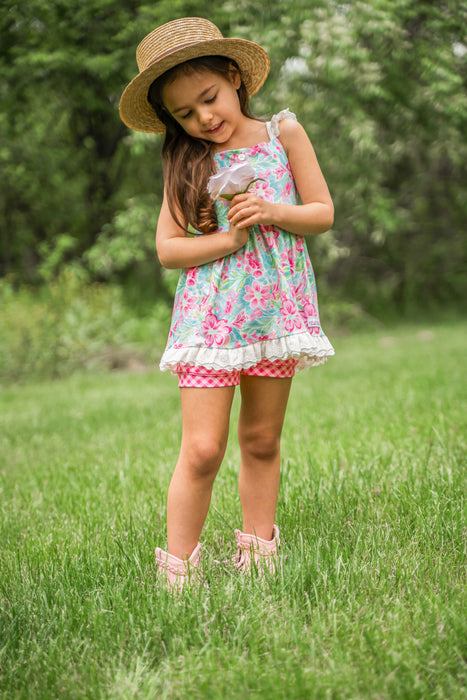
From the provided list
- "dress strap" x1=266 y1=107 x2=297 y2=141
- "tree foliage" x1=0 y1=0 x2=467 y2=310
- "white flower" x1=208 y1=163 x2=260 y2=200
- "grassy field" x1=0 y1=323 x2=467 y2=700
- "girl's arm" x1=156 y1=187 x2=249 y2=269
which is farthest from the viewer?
"tree foliage" x1=0 y1=0 x2=467 y2=310

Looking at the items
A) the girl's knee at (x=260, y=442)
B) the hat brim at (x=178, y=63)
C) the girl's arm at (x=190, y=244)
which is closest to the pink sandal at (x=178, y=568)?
the girl's knee at (x=260, y=442)

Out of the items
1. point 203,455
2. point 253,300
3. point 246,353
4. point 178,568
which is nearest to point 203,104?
point 253,300

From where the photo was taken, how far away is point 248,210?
190 cm

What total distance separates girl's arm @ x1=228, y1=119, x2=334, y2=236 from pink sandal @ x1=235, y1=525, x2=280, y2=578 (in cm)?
102

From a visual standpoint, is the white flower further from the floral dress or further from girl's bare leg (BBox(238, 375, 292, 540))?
girl's bare leg (BBox(238, 375, 292, 540))

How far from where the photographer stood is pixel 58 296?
366 inches

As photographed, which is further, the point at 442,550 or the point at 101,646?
the point at 442,550

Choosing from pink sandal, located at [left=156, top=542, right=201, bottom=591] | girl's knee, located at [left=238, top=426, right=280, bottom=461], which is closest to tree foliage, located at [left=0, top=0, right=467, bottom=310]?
girl's knee, located at [left=238, top=426, right=280, bottom=461]

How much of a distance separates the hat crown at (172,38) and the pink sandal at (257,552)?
154 centimetres

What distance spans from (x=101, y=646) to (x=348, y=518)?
1.16m

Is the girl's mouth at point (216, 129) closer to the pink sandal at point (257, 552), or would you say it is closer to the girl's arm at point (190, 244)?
the girl's arm at point (190, 244)

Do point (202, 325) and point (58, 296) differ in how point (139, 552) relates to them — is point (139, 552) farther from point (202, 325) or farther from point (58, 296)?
point (58, 296)

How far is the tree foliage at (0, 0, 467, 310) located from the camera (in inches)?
309

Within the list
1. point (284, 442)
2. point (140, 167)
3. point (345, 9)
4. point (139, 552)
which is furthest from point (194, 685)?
point (140, 167)
